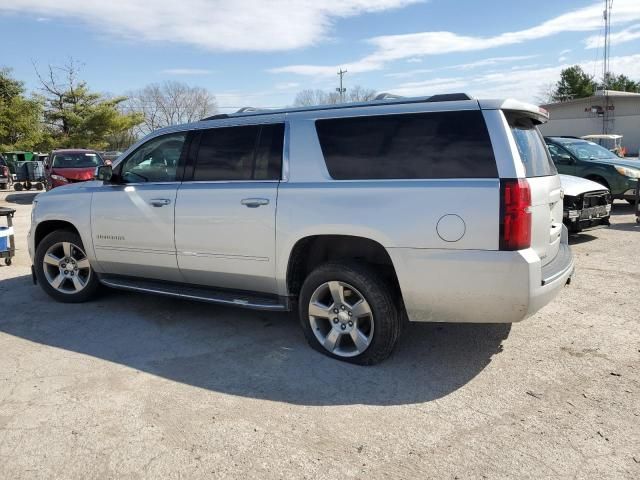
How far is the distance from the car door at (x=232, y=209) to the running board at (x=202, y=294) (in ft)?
0.24

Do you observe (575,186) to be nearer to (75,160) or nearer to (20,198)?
(75,160)

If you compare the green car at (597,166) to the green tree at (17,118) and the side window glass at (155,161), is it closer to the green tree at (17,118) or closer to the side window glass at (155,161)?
the side window glass at (155,161)

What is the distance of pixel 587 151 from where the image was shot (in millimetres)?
12828

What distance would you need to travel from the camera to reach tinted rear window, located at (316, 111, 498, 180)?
3.66 metres

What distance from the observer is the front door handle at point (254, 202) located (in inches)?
171

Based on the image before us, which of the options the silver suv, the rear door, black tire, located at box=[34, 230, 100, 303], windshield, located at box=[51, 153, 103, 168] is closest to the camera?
the silver suv

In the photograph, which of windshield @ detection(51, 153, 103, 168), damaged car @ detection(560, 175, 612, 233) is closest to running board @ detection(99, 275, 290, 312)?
damaged car @ detection(560, 175, 612, 233)

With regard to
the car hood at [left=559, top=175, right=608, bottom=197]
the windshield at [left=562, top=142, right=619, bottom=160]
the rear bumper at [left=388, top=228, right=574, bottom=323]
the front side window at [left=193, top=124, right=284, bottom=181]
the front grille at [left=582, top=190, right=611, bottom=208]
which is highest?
the windshield at [left=562, top=142, right=619, bottom=160]

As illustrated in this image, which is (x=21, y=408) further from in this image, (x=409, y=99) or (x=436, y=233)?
(x=409, y=99)

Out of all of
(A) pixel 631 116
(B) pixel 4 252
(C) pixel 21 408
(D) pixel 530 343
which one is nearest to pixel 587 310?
(D) pixel 530 343

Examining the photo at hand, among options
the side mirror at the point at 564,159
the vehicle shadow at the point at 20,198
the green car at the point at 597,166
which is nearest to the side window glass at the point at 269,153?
the green car at the point at 597,166

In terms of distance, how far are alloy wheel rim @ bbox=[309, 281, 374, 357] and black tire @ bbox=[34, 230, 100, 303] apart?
2784mm

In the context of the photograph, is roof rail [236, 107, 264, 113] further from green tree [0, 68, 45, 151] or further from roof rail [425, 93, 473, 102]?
green tree [0, 68, 45, 151]

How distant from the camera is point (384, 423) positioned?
3.30 m
